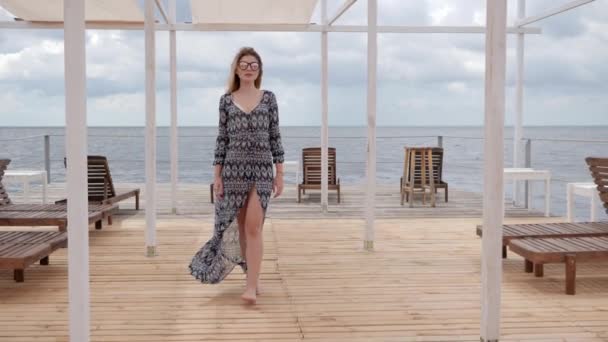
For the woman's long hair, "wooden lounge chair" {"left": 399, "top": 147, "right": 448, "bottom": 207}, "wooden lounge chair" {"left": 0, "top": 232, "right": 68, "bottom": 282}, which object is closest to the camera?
the woman's long hair

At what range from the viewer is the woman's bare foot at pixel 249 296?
3912 millimetres

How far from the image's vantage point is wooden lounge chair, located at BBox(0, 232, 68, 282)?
4121 mm

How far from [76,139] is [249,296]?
168cm

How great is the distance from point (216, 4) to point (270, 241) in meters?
2.68

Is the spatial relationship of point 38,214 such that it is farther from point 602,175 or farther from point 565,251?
point 602,175

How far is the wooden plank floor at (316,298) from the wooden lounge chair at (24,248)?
0.59ft

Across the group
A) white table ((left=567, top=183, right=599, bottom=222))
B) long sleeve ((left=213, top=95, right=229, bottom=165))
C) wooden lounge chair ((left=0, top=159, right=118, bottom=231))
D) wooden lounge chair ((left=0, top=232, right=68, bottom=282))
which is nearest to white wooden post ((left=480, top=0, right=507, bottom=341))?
long sleeve ((left=213, top=95, right=229, bottom=165))

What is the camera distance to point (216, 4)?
714 centimetres

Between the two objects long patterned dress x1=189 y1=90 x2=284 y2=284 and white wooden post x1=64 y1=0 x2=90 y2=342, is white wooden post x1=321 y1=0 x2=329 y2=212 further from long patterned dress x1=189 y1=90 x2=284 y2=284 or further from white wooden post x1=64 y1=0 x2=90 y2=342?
white wooden post x1=64 y1=0 x2=90 y2=342

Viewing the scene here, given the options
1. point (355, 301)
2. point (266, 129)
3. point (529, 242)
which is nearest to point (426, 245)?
point (529, 242)

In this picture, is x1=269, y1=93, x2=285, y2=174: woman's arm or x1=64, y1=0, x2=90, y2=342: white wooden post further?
x1=269, y1=93, x2=285, y2=174: woman's arm

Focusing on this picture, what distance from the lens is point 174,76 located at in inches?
319

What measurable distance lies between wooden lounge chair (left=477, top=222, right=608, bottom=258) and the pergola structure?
1136 mm

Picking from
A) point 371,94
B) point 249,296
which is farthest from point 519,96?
point 249,296
